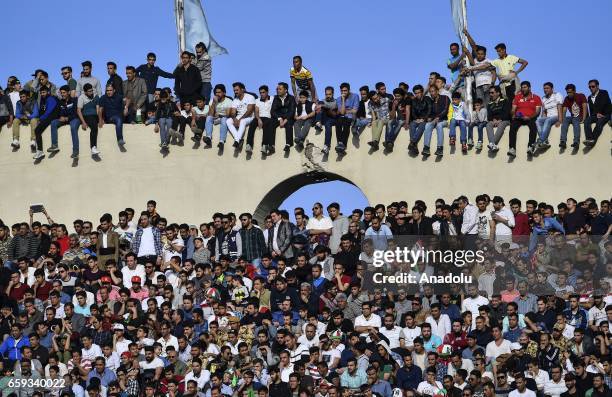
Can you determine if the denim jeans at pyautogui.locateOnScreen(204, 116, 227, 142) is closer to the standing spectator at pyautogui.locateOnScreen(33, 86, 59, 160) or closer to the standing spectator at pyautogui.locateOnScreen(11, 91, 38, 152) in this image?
the standing spectator at pyautogui.locateOnScreen(33, 86, 59, 160)

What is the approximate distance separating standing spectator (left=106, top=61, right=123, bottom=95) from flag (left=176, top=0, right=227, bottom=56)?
2.28m

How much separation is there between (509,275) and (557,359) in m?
2.60

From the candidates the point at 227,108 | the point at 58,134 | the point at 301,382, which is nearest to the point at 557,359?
the point at 301,382

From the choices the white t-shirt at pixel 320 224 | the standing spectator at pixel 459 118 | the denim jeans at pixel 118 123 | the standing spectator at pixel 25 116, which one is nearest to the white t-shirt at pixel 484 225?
the white t-shirt at pixel 320 224

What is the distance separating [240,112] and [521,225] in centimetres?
704

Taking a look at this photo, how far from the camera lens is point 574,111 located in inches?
1336

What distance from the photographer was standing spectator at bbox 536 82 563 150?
3388cm

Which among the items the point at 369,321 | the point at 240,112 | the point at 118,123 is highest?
the point at 240,112

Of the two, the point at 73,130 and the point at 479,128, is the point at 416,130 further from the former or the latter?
the point at 73,130

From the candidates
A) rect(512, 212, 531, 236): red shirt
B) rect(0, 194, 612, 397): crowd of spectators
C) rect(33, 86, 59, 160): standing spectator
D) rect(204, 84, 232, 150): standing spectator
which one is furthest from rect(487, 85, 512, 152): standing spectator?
rect(33, 86, 59, 160): standing spectator

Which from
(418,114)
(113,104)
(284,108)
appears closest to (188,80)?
(113,104)

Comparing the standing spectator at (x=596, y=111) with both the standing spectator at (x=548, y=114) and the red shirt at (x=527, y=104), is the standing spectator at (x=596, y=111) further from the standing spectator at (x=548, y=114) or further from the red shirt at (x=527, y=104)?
the red shirt at (x=527, y=104)

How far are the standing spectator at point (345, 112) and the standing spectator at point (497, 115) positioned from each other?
260 centimetres

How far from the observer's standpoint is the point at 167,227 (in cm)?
3266
